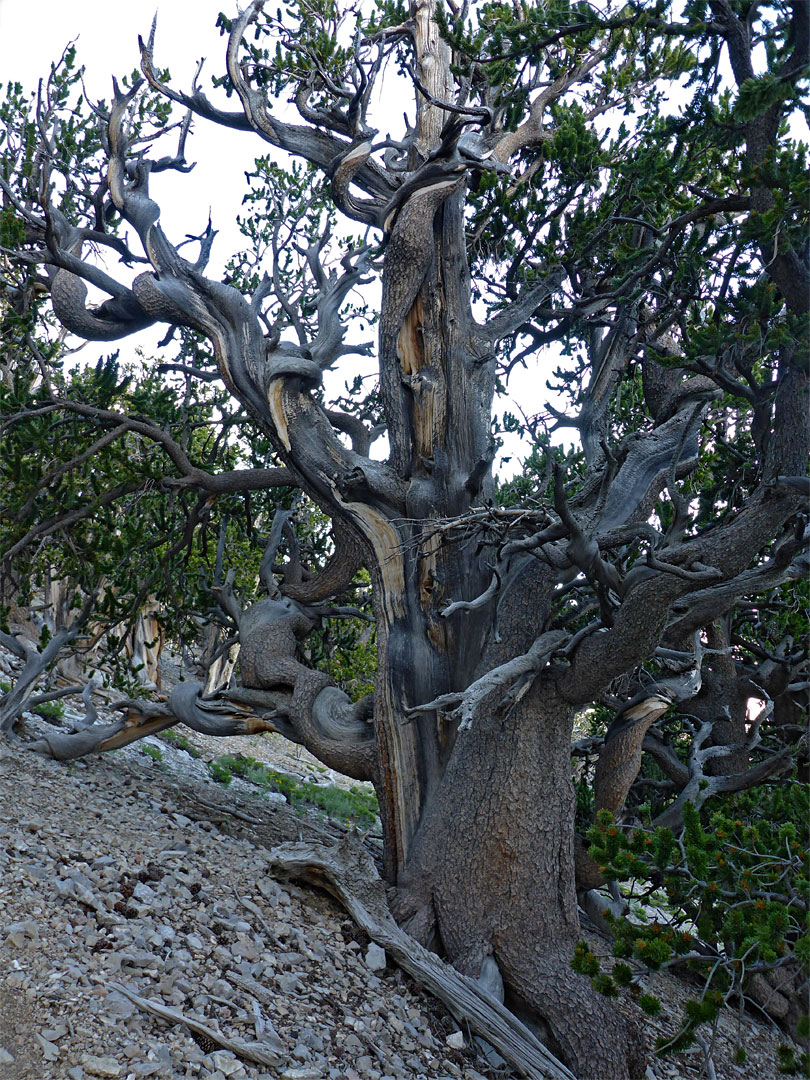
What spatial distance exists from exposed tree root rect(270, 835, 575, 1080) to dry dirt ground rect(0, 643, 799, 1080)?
Answer: 93 millimetres

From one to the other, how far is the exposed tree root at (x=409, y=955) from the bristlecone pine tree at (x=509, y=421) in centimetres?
24

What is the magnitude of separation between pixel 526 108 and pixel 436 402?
2.97 m

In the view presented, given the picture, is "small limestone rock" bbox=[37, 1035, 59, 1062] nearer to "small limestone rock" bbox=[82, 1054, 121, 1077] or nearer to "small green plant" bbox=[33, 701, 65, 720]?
"small limestone rock" bbox=[82, 1054, 121, 1077]

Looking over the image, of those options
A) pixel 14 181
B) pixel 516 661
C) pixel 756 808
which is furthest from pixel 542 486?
pixel 14 181

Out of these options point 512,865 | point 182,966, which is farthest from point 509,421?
point 182,966

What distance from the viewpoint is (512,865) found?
5.09 meters

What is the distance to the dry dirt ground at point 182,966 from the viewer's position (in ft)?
11.1

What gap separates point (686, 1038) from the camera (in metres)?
3.23

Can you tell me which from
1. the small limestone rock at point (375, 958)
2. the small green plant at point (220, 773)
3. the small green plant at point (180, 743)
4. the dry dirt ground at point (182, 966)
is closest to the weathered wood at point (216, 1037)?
the dry dirt ground at point (182, 966)

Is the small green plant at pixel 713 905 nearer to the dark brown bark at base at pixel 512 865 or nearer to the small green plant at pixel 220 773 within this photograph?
the dark brown bark at base at pixel 512 865

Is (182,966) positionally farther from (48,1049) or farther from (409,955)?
(409,955)

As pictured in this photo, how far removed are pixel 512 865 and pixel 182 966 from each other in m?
2.03

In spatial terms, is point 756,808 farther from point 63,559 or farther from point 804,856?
point 63,559

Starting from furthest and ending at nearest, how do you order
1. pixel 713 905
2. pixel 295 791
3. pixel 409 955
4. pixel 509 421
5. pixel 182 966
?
1. pixel 295 791
2. pixel 509 421
3. pixel 409 955
4. pixel 182 966
5. pixel 713 905
